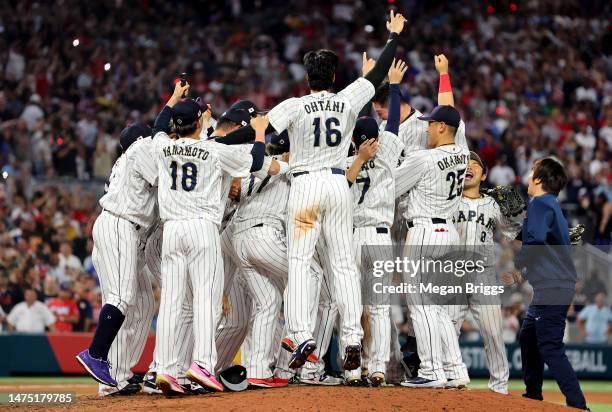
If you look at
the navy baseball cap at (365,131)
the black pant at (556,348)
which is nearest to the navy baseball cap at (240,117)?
the navy baseball cap at (365,131)

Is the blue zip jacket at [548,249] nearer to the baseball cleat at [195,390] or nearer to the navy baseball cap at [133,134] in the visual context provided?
the baseball cleat at [195,390]

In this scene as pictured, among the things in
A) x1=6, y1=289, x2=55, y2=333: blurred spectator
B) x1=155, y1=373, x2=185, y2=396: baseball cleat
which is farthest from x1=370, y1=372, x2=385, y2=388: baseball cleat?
x1=6, y1=289, x2=55, y2=333: blurred spectator

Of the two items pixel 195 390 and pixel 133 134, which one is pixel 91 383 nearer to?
pixel 133 134

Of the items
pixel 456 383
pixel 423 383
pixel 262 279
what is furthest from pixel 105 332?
pixel 456 383

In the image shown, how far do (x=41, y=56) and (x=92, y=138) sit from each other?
112 inches

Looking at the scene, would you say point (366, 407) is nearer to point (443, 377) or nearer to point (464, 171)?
point (443, 377)

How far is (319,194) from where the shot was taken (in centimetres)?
816

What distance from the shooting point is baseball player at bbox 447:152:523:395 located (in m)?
9.57

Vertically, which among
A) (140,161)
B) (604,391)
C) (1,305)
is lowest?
(604,391)

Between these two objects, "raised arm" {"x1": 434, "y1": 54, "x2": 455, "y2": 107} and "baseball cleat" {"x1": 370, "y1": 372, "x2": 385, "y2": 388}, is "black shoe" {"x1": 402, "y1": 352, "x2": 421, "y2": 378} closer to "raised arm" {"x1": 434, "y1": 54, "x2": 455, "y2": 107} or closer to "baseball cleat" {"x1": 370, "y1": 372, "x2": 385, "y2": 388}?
"baseball cleat" {"x1": 370, "y1": 372, "x2": 385, "y2": 388}

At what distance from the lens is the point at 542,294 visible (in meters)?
8.77

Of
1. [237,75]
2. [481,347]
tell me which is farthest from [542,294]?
[237,75]

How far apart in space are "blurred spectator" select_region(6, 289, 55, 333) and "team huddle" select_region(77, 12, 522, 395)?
5.61 metres

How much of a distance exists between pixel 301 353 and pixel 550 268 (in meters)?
2.34
